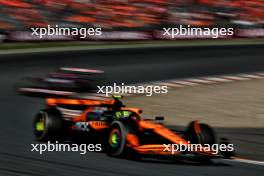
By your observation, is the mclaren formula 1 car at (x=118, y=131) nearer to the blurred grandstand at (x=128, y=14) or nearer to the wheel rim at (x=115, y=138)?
the wheel rim at (x=115, y=138)

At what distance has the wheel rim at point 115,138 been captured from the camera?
432 inches

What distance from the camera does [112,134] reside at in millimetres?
11148

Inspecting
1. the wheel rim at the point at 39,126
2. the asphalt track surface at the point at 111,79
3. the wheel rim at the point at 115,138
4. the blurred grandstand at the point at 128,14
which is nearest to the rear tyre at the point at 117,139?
the wheel rim at the point at 115,138

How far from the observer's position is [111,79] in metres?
23.8

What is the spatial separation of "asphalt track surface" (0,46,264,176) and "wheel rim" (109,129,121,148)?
24cm

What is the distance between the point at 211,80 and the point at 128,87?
3.79 meters

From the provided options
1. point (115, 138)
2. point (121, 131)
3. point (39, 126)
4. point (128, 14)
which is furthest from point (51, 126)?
point (128, 14)

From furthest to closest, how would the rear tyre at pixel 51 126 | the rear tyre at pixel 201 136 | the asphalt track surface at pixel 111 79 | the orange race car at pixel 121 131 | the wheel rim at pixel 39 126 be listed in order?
the wheel rim at pixel 39 126
the rear tyre at pixel 51 126
the rear tyre at pixel 201 136
the orange race car at pixel 121 131
the asphalt track surface at pixel 111 79

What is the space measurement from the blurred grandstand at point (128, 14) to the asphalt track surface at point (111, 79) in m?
4.87

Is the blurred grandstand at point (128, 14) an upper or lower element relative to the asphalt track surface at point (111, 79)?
upper

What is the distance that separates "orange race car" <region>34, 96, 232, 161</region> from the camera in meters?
10.8

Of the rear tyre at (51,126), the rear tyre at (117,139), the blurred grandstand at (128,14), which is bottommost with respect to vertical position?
the rear tyre at (117,139)

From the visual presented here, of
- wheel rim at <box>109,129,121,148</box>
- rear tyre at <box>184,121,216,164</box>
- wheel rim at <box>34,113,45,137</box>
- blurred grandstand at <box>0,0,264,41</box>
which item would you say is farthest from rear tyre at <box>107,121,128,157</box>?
blurred grandstand at <box>0,0,264,41</box>

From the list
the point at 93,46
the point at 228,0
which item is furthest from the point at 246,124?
the point at 228,0
